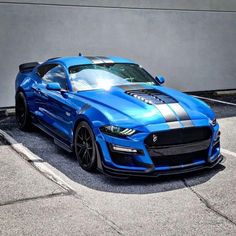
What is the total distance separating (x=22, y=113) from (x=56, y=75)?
4.59ft

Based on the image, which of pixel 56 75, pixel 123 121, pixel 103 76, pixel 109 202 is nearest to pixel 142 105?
pixel 123 121

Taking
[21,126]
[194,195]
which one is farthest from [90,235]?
[21,126]

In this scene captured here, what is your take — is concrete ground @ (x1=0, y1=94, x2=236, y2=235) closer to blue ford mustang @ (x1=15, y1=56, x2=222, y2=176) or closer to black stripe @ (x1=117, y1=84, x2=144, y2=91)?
blue ford mustang @ (x1=15, y1=56, x2=222, y2=176)

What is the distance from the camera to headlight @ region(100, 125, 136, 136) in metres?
5.54

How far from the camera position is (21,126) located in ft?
27.6

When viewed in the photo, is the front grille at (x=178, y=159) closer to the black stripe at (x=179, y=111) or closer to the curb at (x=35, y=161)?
the black stripe at (x=179, y=111)

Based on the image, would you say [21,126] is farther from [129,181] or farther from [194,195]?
[194,195]

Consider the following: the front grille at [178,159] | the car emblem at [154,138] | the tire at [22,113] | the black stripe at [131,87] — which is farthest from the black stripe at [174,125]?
the tire at [22,113]

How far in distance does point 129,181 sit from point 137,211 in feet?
3.22

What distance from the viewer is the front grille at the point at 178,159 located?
5.57 meters

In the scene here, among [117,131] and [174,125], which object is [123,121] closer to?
[117,131]

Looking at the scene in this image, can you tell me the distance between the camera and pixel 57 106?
6.86 metres

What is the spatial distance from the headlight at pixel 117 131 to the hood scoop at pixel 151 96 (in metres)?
0.66

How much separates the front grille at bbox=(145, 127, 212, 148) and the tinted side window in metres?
1.95
